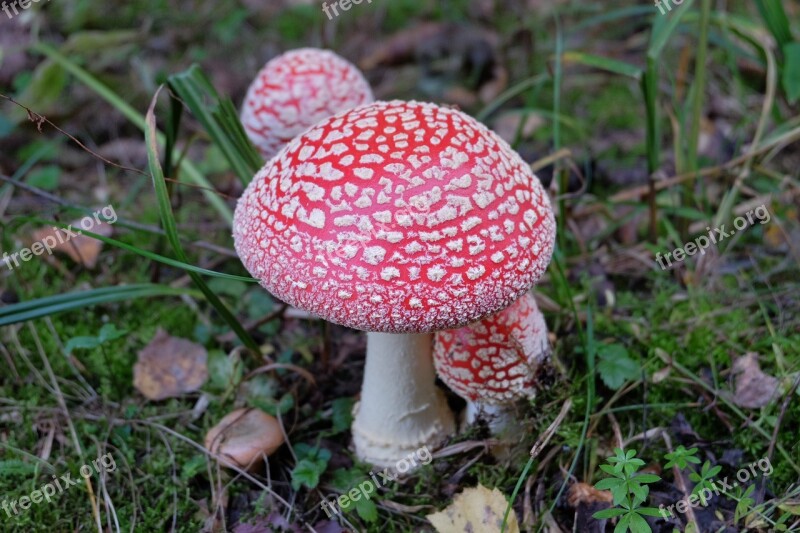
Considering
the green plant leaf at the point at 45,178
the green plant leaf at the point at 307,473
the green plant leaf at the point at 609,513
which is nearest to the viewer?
the green plant leaf at the point at 609,513

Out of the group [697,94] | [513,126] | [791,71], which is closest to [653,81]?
[697,94]

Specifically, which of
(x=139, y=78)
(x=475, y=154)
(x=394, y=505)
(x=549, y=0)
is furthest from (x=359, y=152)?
(x=549, y=0)

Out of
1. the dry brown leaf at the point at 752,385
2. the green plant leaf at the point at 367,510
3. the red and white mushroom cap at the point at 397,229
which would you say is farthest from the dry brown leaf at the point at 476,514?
the dry brown leaf at the point at 752,385

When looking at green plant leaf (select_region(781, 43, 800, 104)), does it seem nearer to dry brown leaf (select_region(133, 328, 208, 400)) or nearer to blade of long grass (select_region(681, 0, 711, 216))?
blade of long grass (select_region(681, 0, 711, 216))

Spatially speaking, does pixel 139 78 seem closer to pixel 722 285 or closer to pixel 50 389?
pixel 50 389

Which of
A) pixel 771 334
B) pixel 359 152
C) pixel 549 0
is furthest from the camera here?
pixel 549 0

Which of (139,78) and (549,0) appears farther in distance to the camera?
(549,0)

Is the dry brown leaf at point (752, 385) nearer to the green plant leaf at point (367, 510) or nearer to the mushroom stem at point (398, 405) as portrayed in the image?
the mushroom stem at point (398, 405)
